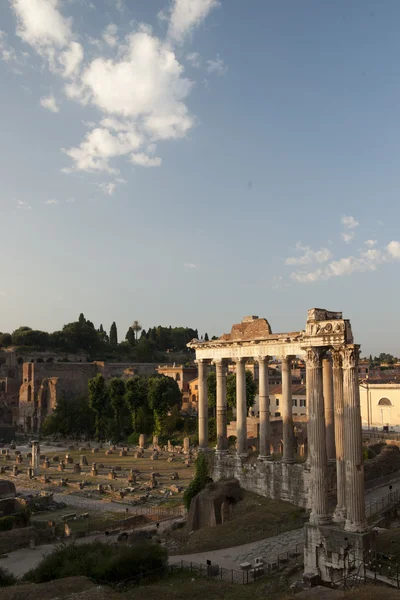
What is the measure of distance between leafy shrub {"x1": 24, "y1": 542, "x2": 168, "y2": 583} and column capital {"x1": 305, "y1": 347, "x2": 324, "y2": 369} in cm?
705

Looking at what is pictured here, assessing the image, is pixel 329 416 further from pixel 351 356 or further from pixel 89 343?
pixel 89 343

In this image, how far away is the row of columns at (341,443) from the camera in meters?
13.6

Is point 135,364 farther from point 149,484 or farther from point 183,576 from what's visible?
point 183,576

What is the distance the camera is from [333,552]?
1370cm

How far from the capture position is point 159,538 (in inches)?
811

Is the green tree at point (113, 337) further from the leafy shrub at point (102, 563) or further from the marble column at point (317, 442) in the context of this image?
the marble column at point (317, 442)

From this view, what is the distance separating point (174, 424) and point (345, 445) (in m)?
42.2

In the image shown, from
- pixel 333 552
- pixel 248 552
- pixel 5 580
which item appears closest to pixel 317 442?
pixel 333 552

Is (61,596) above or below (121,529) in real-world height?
above

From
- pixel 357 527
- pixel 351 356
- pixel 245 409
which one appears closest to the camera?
pixel 357 527

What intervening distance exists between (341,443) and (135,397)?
1614 inches

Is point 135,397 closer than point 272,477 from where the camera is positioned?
No

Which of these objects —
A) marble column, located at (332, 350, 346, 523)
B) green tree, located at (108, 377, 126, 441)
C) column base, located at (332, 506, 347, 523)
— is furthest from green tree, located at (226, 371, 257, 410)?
column base, located at (332, 506, 347, 523)

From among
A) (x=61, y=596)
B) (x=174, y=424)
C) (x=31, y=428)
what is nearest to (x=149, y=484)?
(x=174, y=424)
